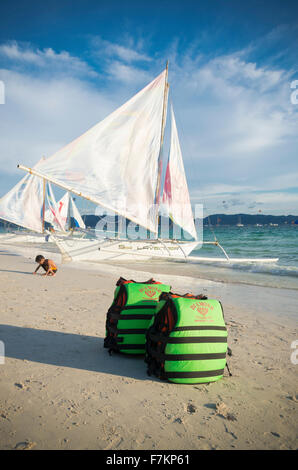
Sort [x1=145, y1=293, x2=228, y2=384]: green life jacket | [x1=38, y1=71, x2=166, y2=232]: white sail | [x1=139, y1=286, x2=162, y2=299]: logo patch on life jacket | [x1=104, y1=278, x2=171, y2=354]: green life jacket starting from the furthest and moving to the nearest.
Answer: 1. [x1=38, y1=71, x2=166, y2=232]: white sail
2. [x1=139, y1=286, x2=162, y2=299]: logo patch on life jacket
3. [x1=104, y1=278, x2=171, y2=354]: green life jacket
4. [x1=145, y1=293, x2=228, y2=384]: green life jacket

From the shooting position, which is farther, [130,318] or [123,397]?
[130,318]

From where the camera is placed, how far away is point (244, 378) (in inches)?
135

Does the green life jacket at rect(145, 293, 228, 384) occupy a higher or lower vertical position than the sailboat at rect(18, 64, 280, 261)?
lower

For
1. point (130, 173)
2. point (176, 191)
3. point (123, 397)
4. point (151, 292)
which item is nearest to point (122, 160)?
point (130, 173)

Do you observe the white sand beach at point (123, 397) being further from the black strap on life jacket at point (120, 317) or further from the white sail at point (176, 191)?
the white sail at point (176, 191)

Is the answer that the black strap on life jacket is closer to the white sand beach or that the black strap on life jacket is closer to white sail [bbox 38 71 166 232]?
the white sand beach

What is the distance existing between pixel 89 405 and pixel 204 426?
3.41 ft

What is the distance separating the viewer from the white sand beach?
231cm

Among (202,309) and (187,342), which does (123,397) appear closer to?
(187,342)

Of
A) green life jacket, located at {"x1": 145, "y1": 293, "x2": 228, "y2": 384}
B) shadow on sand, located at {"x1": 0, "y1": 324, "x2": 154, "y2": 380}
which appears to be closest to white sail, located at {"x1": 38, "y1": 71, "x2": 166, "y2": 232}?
shadow on sand, located at {"x1": 0, "y1": 324, "x2": 154, "y2": 380}

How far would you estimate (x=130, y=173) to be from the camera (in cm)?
1416

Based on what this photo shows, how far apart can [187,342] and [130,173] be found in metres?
11.9

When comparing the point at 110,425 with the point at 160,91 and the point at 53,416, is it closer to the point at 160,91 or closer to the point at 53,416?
the point at 53,416

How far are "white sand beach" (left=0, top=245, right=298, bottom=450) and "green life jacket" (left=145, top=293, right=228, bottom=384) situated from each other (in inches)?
5.7
